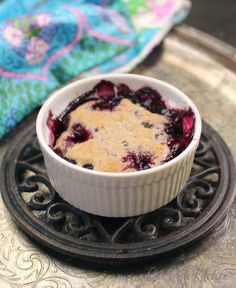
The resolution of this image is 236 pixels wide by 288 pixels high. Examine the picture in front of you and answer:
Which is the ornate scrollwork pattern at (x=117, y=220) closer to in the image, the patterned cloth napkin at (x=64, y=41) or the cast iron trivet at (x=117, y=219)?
the cast iron trivet at (x=117, y=219)

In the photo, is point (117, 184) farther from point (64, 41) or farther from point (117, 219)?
point (64, 41)

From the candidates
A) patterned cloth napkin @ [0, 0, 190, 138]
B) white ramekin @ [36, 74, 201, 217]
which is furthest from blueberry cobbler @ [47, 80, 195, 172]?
patterned cloth napkin @ [0, 0, 190, 138]

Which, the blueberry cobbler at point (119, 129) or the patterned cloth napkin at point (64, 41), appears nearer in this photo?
the blueberry cobbler at point (119, 129)

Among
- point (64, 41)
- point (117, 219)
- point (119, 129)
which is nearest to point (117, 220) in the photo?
point (117, 219)

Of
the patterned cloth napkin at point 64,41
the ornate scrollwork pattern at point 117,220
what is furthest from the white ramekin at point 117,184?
the patterned cloth napkin at point 64,41

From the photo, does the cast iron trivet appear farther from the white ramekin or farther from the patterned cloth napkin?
the patterned cloth napkin

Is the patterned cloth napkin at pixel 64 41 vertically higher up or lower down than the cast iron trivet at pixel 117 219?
higher up
